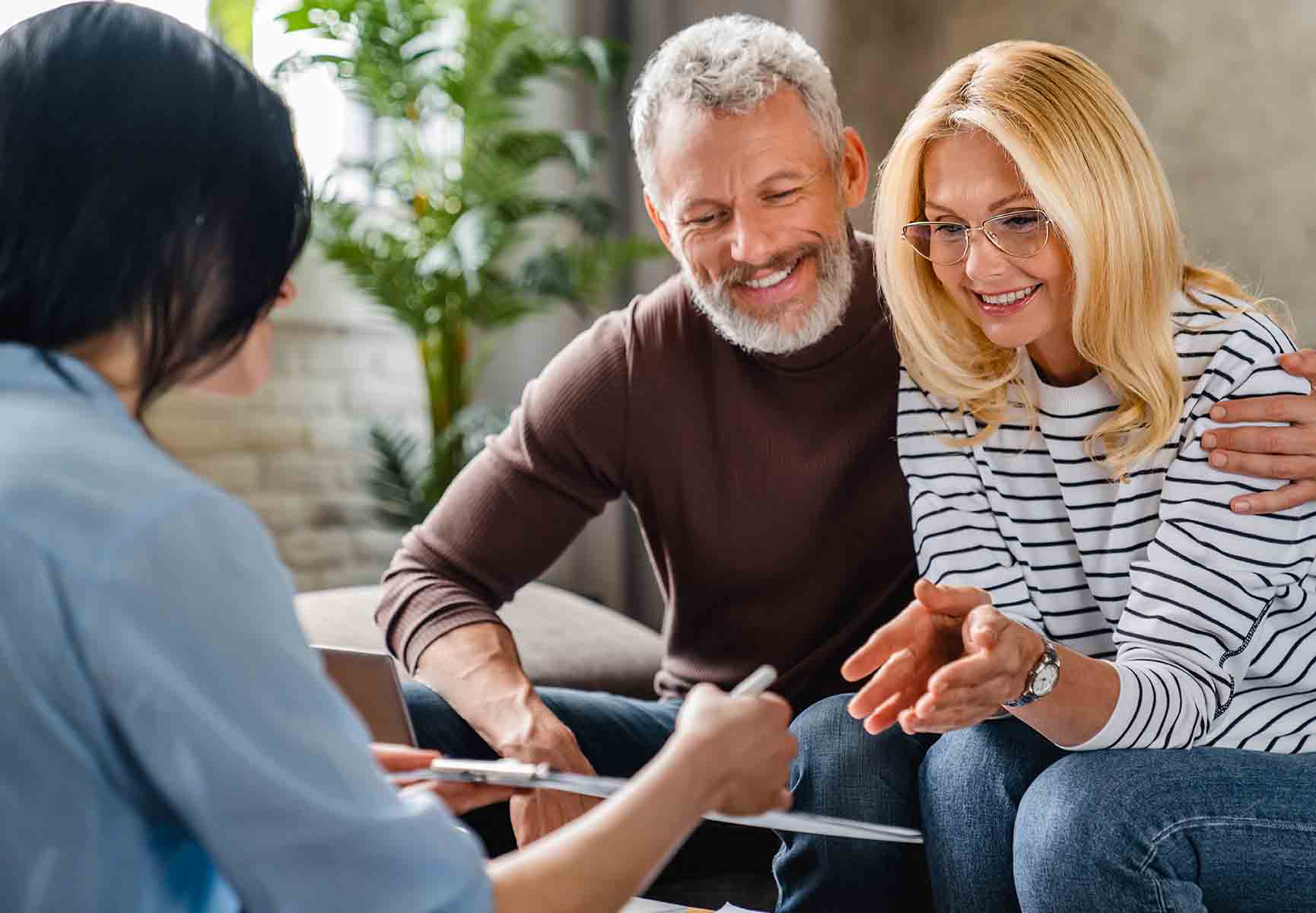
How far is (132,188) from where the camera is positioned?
0.67 metres

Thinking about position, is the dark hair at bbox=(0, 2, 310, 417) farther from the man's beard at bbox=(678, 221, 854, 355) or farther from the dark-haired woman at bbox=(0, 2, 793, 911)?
the man's beard at bbox=(678, 221, 854, 355)

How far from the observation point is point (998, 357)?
4.57ft

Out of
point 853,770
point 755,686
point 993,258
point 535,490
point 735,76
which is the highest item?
point 735,76

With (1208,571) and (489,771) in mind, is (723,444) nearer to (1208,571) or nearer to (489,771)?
(1208,571)

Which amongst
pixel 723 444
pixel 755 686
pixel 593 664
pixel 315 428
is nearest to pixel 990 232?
pixel 723 444

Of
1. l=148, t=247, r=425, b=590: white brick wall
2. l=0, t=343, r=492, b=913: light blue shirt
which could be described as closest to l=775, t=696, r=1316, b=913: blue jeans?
l=0, t=343, r=492, b=913: light blue shirt

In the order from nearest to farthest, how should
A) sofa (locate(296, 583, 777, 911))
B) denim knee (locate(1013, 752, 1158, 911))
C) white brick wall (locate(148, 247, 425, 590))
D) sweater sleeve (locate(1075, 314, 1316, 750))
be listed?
denim knee (locate(1013, 752, 1158, 911))
sweater sleeve (locate(1075, 314, 1316, 750))
sofa (locate(296, 583, 777, 911))
white brick wall (locate(148, 247, 425, 590))

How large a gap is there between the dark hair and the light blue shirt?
1.7 inches

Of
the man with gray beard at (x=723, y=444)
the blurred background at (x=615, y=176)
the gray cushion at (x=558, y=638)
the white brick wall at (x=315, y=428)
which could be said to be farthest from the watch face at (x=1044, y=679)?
the white brick wall at (x=315, y=428)

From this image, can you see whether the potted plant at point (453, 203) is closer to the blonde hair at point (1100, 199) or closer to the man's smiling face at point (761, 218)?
the man's smiling face at point (761, 218)

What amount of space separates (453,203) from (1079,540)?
2115 millimetres

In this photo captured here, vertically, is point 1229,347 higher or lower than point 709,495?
higher

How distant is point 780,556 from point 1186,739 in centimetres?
53

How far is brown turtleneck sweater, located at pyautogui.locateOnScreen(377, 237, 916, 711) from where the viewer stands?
156 centimetres
